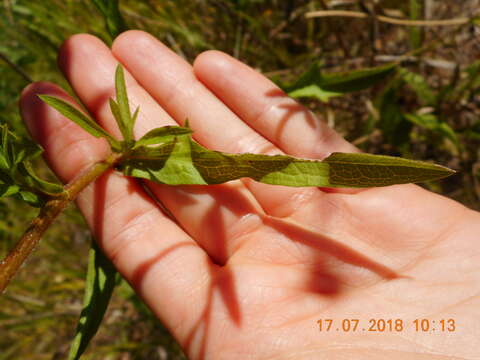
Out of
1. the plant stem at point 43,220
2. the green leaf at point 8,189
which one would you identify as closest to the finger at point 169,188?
the plant stem at point 43,220

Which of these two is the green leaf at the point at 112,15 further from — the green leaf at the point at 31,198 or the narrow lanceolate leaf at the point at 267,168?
the green leaf at the point at 31,198

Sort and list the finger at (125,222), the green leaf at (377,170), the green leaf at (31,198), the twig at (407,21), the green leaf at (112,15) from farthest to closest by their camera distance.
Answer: the twig at (407,21) < the green leaf at (112,15) < the finger at (125,222) < the green leaf at (31,198) < the green leaf at (377,170)

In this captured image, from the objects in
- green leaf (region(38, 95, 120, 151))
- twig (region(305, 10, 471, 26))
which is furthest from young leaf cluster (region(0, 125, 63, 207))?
twig (region(305, 10, 471, 26))

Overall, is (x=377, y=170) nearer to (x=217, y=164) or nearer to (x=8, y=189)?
(x=217, y=164)

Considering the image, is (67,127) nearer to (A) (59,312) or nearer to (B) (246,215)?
(B) (246,215)

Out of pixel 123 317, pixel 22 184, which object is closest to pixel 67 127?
pixel 22 184

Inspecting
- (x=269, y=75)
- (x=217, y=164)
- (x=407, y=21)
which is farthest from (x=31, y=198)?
(x=407, y=21)
